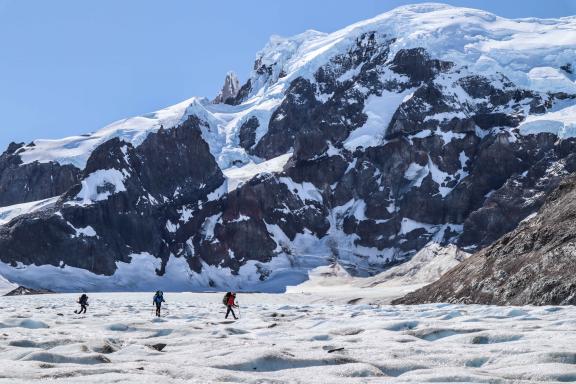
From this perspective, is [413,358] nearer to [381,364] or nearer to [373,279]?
[381,364]

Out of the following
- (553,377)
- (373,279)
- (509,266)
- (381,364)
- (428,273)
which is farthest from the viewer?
(373,279)

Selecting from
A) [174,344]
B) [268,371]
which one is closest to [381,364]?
[268,371]

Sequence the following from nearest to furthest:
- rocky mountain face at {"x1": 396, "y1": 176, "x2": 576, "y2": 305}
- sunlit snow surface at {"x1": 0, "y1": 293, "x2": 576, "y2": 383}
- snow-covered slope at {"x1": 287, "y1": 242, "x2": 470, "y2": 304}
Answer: sunlit snow surface at {"x1": 0, "y1": 293, "x2": 576, "y2": 383}
rocky mountain face at {"x1": 396, "y1": 176, "x2": 576, "y2": 305}
snow-covered slope at {"x1": 287, "y1": 242, "x2": 470, "y2": 304}

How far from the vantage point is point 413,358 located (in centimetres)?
1828

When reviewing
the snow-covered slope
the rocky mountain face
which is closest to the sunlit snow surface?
the rocky mountain face

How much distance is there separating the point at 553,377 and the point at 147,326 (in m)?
21.7

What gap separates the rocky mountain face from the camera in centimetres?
4453

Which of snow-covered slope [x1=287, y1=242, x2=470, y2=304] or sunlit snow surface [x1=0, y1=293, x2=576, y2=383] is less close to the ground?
sunlit snow surface [x1=0, y1=293, x2=576, y2=383]

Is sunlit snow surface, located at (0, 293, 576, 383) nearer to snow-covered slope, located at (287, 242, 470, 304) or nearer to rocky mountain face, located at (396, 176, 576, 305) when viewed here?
rocky mountain face, located at (396, 176, 576, 305)

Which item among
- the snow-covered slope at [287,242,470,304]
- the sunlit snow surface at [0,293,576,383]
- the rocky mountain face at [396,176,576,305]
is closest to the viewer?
the sunlit snow surface at [0,293,576,383]

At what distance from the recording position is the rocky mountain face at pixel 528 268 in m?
44.5

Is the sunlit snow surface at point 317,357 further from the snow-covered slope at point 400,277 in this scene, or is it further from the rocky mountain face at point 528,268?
the snow-covered slope at point 400,277

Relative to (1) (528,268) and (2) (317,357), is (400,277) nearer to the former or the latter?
(1) (528,268)

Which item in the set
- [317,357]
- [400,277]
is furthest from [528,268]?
[400,277]
